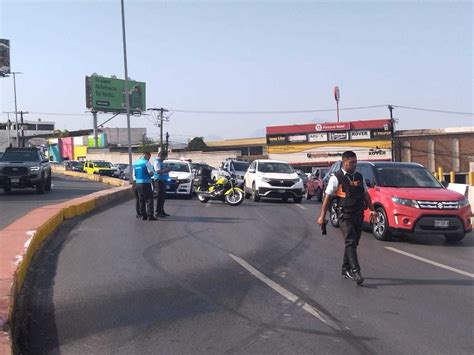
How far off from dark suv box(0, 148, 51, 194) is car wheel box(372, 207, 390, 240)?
1432 centimetres

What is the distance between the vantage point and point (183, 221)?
13914 millimetres

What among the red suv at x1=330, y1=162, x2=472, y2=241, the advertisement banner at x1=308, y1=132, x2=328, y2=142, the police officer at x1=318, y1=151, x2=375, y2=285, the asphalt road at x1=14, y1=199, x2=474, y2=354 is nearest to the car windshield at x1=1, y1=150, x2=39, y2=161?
the asphalt road at x1=14, y1=199, x2=474, y2=354

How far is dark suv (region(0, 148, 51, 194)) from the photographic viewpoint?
20.7 m

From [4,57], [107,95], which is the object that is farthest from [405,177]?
[107,95]

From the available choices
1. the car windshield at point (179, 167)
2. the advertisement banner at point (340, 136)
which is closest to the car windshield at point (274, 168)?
the car windshield at point (179, 167)

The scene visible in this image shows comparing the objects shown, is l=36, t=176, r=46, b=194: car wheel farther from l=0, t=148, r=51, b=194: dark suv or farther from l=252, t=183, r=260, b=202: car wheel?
l=252, t=183, r=260, b=202: car wheel

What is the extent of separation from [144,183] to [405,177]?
20.7 feet

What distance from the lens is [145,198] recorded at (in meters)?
13.7

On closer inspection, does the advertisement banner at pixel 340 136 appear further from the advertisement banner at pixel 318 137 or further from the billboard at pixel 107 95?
the billboard at pixel 107 95

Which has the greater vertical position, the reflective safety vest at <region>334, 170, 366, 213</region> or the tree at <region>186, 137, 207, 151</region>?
the tree at <region>186, 137, 207, 151</region>

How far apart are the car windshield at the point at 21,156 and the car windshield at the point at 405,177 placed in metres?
15.0

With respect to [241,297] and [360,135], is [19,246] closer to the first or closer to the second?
[241,297]

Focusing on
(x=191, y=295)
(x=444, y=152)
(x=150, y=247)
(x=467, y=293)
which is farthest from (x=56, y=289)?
(x=444, y=152)

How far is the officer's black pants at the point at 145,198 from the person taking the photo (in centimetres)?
1364
